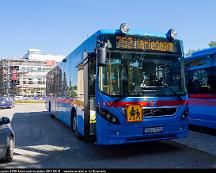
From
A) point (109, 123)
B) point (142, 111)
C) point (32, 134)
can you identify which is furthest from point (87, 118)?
point (32, 134)

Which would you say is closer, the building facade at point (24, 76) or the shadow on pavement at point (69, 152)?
the shadow on pavement at point (69, 152)

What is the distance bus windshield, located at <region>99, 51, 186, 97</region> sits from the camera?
328 inches

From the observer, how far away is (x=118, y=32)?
28.5 feet

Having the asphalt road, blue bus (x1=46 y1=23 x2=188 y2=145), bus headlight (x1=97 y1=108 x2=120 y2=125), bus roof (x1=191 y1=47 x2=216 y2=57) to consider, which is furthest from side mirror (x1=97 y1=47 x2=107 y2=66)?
bus roof (x1=191 y1=47 x2=216 y2=57)

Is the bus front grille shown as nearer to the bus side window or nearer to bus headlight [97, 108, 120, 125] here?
bus headlight [97, 108, 120, 125]

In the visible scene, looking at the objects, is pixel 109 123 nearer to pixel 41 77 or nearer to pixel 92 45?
pixel 92 45

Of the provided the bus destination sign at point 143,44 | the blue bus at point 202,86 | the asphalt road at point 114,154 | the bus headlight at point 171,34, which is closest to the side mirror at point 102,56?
the bus destination sign at point 143,44

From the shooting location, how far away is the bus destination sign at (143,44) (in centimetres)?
864

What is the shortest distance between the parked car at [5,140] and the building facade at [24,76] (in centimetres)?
10992

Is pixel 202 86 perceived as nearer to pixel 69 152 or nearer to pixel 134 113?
pixel 134 113

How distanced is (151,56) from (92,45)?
64.9 inches

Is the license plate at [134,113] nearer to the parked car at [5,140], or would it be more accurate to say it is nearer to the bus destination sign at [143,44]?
the bus destination sign at [143,44]

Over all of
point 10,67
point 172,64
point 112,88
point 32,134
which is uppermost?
point 10,67

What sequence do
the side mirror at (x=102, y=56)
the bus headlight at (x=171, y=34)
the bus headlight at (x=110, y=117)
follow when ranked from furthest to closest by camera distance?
the bus headlight at (x=171, y=34) → the bus headlight at (x=110, y=117) → the side mirror at (x=102, y=56)
